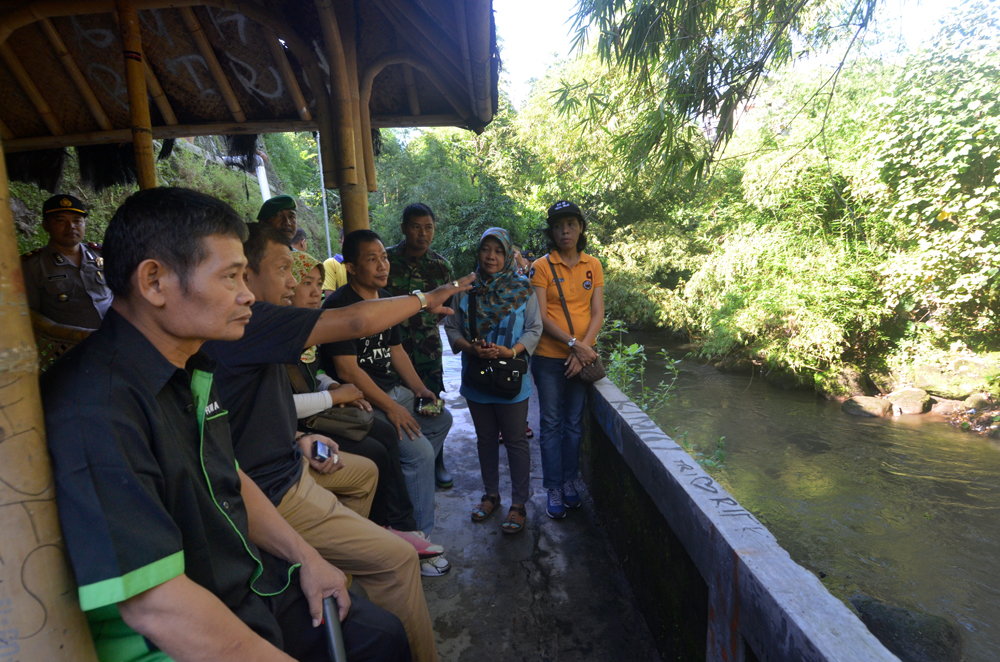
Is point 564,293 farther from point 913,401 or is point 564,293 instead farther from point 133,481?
point 913,401

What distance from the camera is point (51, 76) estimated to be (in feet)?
11.0

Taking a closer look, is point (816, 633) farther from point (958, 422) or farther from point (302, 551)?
point (958, 422)

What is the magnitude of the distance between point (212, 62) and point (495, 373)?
8.81ft

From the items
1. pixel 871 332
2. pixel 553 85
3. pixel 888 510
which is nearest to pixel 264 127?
pixel 888 510

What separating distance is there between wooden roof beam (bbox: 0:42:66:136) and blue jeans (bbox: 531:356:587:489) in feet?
11.4

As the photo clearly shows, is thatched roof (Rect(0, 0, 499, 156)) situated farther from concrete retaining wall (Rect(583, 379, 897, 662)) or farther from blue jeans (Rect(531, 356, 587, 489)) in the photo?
concrete retaining wall (Rect(583, 379, 897, 662))

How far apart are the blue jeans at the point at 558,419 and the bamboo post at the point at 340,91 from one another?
1.69 metres

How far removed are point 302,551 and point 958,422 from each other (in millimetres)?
10034

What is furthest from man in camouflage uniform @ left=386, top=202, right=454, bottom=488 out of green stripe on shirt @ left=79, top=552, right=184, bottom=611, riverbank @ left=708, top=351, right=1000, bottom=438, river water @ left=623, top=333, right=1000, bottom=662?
riverbank @ left=708, top=351, right=1000, bottom=438

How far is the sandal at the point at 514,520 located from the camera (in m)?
3.21

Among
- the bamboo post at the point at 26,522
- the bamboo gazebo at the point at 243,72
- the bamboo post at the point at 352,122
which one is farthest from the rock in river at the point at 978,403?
the bamboo post at the point at 26,522

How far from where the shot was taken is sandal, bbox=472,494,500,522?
3.38 metres

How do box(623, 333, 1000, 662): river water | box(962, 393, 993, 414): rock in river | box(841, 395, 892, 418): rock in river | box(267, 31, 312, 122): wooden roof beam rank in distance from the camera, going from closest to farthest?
box(267, 31, 312, 122): wooden roof beam → box(623, 333, 1000, 662): river water → box(962, 393, 993, 414): rock in river → box(841, 395, 892, 418): rock in river

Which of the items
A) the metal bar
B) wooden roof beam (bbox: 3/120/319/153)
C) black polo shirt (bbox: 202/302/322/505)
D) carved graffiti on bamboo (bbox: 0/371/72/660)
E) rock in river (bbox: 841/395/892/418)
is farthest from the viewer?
rock in river (bbox: 841/395/892/418)
